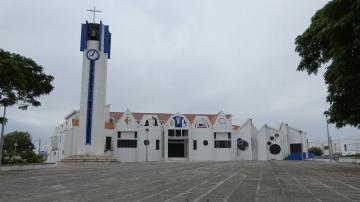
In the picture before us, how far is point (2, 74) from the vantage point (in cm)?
2495

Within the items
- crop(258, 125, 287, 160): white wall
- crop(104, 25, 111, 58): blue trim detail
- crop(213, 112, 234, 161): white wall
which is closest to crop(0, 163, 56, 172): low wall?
crop(104, 25, 111, 58): blue trim detail

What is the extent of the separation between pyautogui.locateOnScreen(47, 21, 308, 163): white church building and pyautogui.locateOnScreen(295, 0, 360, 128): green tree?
3765 cm

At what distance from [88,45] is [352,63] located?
44679 mm

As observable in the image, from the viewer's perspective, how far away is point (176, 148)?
7175cm

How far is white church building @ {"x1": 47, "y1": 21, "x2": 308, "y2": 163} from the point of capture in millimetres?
56188

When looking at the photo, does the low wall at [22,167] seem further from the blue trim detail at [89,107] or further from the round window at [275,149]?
the round window at [275,149]

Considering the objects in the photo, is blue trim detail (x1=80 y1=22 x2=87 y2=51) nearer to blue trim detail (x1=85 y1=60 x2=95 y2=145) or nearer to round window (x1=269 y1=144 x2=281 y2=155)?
blue trim detail (x1=85 y1=60 x2=95 y2=145)

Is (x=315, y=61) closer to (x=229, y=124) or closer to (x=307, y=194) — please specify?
(x=307, y=194)

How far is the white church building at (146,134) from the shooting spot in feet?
184

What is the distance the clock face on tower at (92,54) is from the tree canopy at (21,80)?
27.0 m

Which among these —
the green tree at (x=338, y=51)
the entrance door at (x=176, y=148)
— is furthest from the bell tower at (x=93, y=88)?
the green tree at (x=338, y=51)

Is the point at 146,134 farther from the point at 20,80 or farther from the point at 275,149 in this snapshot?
the point at 20,80

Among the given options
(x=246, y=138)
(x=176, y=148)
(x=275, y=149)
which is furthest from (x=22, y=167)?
(x=275, y=149)

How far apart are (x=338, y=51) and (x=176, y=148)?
176 ft
